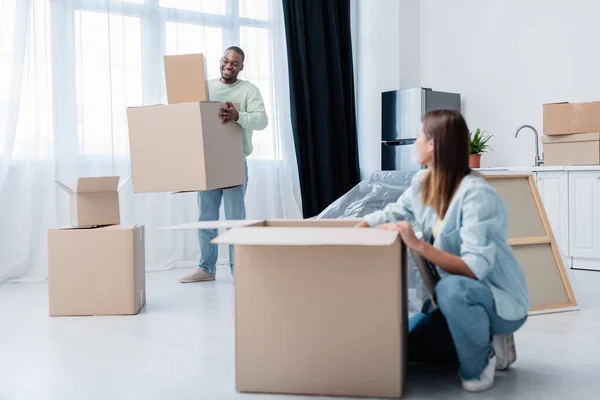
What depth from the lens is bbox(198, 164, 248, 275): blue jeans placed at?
148 inches

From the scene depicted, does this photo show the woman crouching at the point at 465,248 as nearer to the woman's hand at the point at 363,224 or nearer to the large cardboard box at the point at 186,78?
the woman's hand at the point at 363,224

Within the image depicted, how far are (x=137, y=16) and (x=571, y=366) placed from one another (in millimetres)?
3535

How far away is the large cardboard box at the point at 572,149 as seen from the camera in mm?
4094

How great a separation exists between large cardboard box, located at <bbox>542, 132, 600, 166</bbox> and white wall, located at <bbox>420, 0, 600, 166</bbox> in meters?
0.62

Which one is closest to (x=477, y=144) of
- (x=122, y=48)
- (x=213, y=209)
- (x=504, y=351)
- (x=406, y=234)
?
(x=213, y=209)

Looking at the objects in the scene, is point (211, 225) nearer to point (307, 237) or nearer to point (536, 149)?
point (307, 237)

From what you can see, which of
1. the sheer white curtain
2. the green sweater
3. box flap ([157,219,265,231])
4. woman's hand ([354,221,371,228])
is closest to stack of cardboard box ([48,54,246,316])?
the green sweater

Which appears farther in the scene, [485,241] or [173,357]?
[173,357]

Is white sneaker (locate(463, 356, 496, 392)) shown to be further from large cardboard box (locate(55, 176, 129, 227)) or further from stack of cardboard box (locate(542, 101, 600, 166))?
stack of cardboard box (locate(542, 101, 600, 166))

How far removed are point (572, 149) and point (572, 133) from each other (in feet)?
0.32

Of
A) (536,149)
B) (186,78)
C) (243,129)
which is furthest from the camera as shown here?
(536,149)

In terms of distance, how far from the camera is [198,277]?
3.88 m

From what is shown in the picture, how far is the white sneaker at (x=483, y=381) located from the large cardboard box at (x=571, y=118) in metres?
2.78

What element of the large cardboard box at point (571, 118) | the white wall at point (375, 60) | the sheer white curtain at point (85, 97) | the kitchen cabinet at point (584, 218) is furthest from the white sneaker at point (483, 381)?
A: the white wall at point (375, 60)
